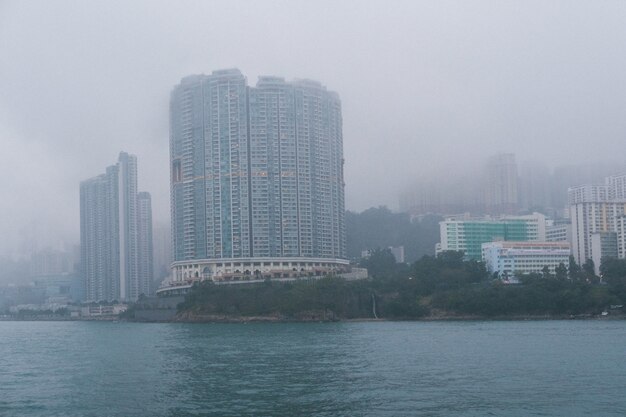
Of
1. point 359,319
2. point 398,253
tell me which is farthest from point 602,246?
point 398,253

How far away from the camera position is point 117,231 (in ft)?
195

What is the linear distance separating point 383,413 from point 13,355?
13287 millimetres

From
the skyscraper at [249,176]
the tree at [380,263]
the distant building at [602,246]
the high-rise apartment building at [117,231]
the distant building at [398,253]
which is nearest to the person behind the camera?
the skyscraper at [249,176]

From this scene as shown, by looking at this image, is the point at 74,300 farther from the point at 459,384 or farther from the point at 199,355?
the point at 459,384

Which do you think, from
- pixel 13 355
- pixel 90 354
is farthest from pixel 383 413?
pixel 13 355

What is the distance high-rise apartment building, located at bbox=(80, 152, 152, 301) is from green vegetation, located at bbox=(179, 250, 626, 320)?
19.7 meters

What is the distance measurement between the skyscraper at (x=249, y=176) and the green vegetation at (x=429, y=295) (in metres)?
3.28

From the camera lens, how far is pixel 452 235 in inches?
2029

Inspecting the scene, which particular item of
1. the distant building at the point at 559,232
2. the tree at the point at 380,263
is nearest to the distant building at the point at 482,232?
the distant building at the point at 559,232

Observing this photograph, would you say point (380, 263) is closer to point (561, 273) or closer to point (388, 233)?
point (561, 273)

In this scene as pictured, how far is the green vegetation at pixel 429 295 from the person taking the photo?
35.1m

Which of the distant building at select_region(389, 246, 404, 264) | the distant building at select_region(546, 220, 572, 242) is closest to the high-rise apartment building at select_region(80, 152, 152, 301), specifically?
the distant building at select_region(389, 246, 404, 264)

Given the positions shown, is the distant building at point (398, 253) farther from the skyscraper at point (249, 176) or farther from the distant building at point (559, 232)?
the skyscraper at point (249, 176)

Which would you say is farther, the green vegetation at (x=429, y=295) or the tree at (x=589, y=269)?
the tree at (x=589, y=269)
